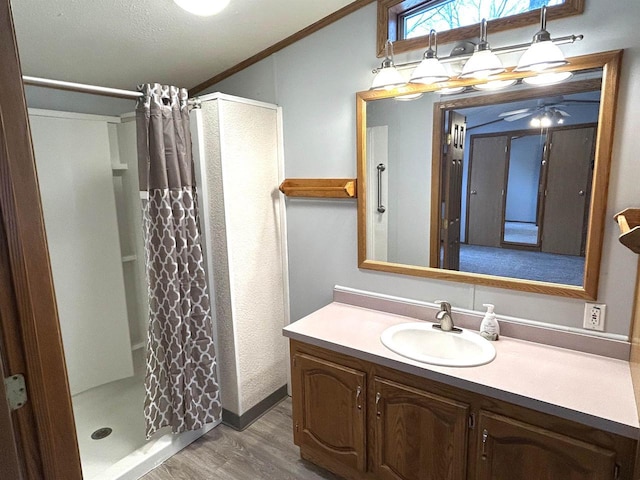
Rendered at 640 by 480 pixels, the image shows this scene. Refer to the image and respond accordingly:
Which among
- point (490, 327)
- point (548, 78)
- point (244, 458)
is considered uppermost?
point (548, 78)

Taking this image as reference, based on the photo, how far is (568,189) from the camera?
1.60 meters

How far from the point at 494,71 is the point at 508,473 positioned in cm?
159

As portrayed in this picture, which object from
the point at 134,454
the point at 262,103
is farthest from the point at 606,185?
the point at 134,454

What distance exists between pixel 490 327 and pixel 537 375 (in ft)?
1.05

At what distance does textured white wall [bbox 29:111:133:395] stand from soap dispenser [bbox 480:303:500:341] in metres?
2.38

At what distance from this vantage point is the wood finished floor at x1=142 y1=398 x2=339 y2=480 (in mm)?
1997

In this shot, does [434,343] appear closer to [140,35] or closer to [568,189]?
[568,189]

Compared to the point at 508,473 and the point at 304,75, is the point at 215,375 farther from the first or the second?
the point at 304,75

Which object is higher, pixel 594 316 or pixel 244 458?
pixel 594 316

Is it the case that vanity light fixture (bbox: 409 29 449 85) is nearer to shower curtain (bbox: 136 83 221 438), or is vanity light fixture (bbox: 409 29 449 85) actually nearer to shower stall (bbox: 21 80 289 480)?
shower stall (bbox: 21 80 289 480)

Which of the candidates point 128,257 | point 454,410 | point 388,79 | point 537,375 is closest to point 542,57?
point 388,79

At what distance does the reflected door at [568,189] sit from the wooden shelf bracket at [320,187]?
0.95m

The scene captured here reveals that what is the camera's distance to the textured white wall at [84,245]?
233 cm

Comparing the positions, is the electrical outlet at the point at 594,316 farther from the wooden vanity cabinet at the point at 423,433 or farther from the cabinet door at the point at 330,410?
the cabinet door at the point at 330,410
